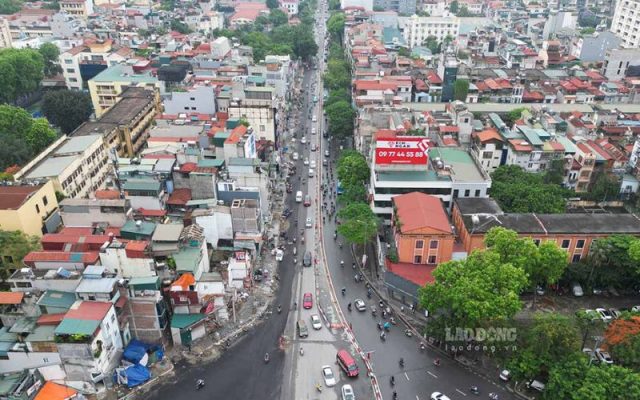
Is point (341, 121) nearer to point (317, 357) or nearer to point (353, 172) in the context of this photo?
point (353, 172)

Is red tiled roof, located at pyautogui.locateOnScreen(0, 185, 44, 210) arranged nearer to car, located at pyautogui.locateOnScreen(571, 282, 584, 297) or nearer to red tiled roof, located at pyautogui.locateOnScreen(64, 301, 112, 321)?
red tiled roof, located at pyautogui.locateOnScreen(64, 301, 112, 321)

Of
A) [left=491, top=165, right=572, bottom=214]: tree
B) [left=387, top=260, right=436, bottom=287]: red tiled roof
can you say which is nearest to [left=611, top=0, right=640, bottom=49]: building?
[left=491, top=165, right=572, bottom=214]: tree

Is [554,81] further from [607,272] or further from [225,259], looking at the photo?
[225,259]

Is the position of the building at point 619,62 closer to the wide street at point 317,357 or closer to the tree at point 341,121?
the tree at point 341,121

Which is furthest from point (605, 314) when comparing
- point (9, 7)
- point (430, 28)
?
point (9, 7)

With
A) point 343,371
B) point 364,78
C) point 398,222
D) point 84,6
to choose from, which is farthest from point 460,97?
point 84,6
